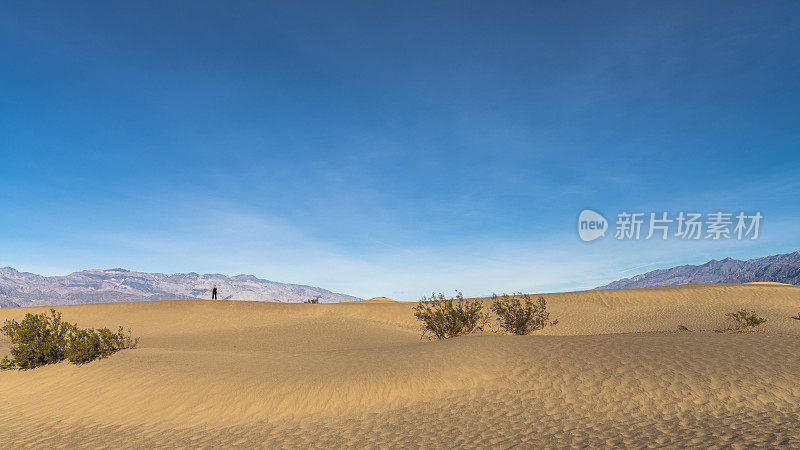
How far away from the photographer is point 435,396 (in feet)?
33.7

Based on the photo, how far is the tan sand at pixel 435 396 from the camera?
26.1 feet

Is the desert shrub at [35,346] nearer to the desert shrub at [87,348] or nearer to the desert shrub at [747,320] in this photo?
the desert shrub at [87,348]

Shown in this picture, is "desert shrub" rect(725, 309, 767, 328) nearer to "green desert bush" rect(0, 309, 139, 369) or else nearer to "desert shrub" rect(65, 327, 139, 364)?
"desert shrub" rect(65, 327, 139, 364)

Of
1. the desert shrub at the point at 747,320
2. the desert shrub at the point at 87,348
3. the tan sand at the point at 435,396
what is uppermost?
the desert shrub at the point at 747,320

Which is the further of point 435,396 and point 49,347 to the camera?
point 49,347

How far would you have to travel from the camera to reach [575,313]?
32781 mm

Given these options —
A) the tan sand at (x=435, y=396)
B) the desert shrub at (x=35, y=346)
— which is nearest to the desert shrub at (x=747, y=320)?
the tan sand at (x=435, y=396)

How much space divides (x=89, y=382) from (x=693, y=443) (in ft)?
47.2

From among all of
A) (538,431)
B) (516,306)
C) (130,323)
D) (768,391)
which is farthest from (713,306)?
(130,323)

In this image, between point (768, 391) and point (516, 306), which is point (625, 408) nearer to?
point (768, 391)

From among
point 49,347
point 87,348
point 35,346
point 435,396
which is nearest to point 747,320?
point 435,396

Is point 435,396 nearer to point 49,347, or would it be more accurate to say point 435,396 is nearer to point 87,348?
point 87,348

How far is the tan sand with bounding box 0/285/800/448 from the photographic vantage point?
7941 mm

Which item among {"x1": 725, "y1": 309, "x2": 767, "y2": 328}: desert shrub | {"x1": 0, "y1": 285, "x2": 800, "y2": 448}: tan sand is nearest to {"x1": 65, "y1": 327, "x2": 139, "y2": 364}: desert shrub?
{"x1": 0, "y1": 285, "x2": 800, "y2": 448}: tan sand
